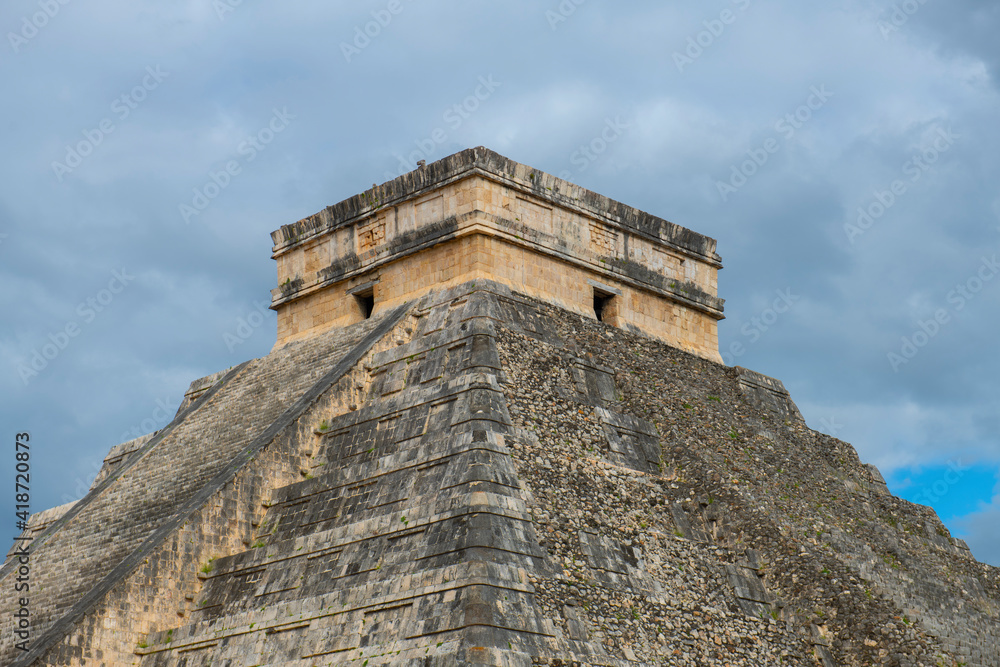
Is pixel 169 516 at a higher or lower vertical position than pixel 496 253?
lower

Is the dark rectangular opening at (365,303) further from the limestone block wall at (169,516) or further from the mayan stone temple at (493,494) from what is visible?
the limestone block wall at (169,516)

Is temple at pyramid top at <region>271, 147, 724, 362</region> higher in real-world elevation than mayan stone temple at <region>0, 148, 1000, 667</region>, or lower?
higher

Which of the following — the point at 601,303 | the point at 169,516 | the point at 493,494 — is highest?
the point at 601,303

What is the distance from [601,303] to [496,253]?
7.73 feet

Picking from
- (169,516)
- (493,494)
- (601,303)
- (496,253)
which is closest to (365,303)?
(496,253)

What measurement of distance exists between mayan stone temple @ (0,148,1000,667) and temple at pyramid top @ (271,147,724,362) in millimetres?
47

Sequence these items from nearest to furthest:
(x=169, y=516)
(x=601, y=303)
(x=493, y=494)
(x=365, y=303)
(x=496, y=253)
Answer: (x=493, y=494) → (x=169, y=516) → (x=496, y=253) → (x=601, y=303) → (x=365, y=303)

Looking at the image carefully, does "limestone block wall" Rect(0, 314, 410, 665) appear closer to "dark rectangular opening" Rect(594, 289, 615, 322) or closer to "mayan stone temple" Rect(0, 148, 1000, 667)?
"mayan stone temple" Rect(0, 148, 1000, 667)

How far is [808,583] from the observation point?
16.1m

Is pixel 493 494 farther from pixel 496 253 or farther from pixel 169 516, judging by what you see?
pixel 496 253

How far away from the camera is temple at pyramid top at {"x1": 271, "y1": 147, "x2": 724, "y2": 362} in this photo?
19141 mm

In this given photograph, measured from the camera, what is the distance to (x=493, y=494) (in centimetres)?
1423

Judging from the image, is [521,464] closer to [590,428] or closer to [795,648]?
[590,428]

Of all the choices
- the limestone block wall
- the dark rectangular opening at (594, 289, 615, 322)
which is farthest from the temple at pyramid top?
the limestone block wall
